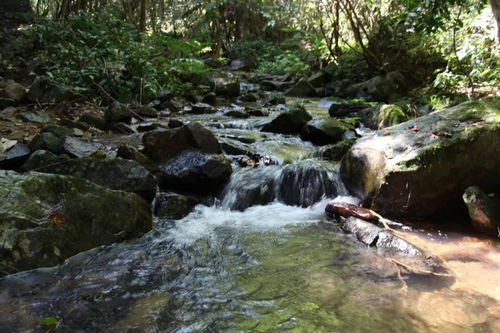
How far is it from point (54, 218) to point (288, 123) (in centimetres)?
516

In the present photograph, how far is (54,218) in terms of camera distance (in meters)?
3.27

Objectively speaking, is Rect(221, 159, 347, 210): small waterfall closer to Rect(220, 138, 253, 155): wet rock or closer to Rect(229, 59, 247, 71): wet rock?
Rect(220, 138, 253, 155): wet rock

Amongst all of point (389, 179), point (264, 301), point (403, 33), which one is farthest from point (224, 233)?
point (403, 33)

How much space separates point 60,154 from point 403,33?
9.60m

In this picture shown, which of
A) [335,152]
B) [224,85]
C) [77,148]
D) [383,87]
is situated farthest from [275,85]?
[77,148]

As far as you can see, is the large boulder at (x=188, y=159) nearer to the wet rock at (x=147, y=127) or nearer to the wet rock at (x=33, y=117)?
the wet rock at (x=147, y=127)

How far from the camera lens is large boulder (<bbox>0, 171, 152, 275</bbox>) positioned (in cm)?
304

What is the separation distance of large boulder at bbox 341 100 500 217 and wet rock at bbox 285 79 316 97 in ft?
29.5

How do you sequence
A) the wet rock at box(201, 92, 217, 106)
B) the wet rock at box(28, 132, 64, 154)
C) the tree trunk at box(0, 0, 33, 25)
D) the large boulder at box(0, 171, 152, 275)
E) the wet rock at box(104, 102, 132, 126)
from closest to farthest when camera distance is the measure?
the large boulder at box(0, 171, 152, 275)
the wet rock at box(28, 132, 64, 154)
the wet rock at box(104, 102, 132, 126)
the wet rock at box(201, 92, 217, 106)
the tree trunk at box(0, 0, 33, 25)

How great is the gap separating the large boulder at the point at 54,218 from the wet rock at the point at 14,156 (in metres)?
1.28

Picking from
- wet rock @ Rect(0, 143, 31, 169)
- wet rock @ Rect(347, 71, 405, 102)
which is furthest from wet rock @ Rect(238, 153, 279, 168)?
wet rock @ Rect(347, 71, 405, 102)

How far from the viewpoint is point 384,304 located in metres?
2.71

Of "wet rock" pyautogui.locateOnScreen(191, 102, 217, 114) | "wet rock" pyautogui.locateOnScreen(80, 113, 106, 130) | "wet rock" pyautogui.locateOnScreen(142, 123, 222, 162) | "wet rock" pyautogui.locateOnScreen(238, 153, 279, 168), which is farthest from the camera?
"wet rock" pyautogui.locateOnScreen(191, 102, 217, 114)

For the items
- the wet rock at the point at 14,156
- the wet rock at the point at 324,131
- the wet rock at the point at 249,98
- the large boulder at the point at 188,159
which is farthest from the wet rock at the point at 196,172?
the wet rock at the point at 249,98
